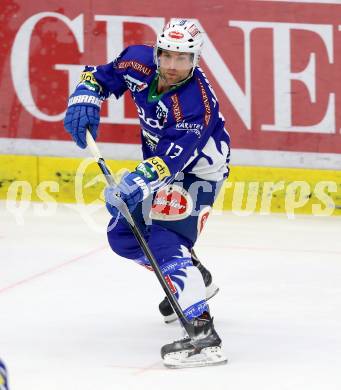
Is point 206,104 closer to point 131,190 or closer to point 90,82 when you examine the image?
point 131,190

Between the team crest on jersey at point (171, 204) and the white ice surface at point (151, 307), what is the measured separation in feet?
1.67

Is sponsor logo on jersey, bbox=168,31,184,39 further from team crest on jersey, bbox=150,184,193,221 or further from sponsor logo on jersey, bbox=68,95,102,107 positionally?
team crest on jersey, bbox=150,184,193,221

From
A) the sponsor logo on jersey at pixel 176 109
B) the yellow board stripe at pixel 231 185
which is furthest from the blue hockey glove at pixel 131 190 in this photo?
Answer: the yellow board stripe at pixel 231 185

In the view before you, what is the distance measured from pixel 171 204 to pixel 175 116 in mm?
405

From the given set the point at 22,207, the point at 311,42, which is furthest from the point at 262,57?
the point at 22,207

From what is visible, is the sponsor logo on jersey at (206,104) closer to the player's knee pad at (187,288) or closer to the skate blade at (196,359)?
the player's knee pad at (187,288)

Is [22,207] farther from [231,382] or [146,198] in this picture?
[231,382]

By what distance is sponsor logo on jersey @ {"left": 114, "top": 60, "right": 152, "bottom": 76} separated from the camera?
5.50 m

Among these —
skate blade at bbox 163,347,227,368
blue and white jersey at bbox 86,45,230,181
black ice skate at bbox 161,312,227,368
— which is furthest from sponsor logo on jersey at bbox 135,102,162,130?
skate blade at bbox 163,347,227,368

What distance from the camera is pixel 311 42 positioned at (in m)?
7.80

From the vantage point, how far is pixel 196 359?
16.9 feet

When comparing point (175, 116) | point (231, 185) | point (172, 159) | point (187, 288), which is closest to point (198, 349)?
point (187, 288)

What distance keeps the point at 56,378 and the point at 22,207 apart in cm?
323

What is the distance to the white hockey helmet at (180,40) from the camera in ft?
17.2
